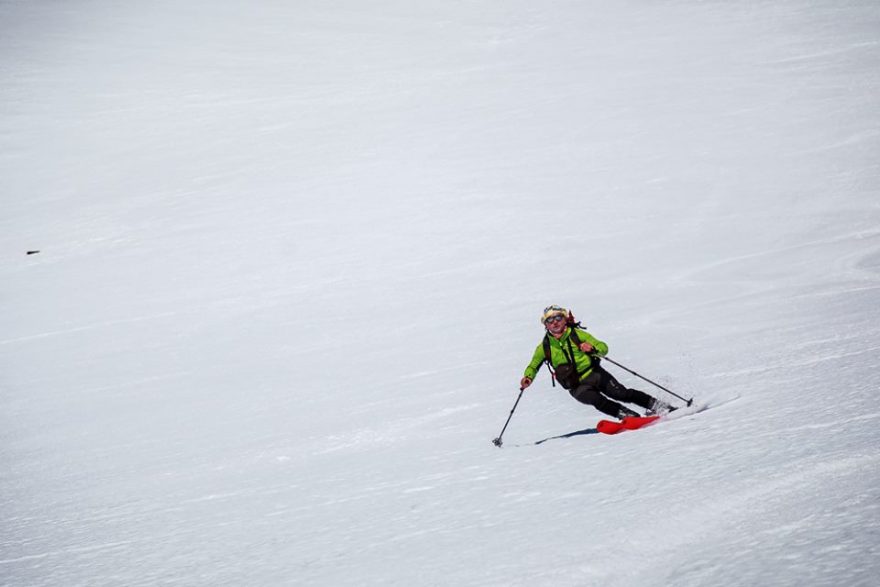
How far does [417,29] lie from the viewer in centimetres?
4384

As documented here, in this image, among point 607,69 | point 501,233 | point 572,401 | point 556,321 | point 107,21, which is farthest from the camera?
point 107,21

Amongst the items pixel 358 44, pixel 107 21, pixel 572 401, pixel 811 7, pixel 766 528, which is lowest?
pixel 572 401

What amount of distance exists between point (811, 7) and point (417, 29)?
72.8ft

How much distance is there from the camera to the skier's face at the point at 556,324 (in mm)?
6836

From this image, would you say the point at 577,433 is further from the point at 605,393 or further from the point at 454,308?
the point at 454,308

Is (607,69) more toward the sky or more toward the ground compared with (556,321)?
more toward the sky

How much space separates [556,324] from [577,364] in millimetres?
507

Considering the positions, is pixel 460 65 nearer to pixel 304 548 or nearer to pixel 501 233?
pixel 501 233

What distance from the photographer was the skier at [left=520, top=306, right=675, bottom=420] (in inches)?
265

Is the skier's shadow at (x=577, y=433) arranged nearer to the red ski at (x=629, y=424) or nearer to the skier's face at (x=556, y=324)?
the red ski at (x=629, y=424)

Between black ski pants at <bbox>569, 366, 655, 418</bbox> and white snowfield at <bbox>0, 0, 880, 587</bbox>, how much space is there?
0.34 m

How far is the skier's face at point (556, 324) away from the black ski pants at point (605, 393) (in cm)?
55

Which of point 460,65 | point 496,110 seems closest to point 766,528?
point 496,110

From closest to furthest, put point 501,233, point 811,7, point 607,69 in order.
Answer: point 501,233 → point 607,69 → point 811,7
